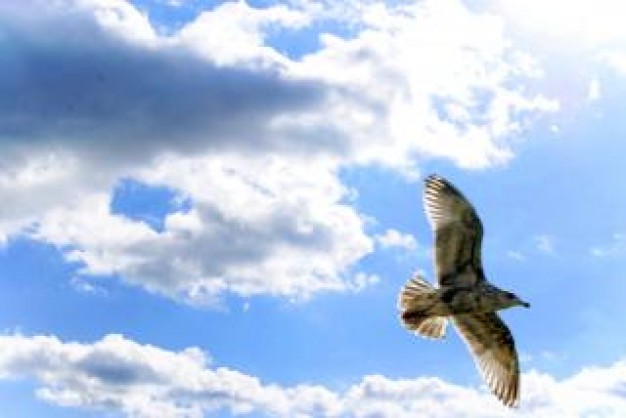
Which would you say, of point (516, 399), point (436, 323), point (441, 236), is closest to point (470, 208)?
point (441, 236)

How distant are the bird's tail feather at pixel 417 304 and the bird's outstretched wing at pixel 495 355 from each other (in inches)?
78.4

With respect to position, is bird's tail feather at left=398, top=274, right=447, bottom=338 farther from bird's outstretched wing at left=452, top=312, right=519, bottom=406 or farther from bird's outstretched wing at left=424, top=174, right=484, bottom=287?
bird's outstretched wing at left=452, top=312, right=519, bottom=406

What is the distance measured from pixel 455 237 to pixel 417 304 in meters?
2.72

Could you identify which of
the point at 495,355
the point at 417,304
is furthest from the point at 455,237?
the point at 495,355

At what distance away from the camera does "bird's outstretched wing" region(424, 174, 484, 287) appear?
132 ft

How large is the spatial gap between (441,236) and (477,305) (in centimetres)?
242

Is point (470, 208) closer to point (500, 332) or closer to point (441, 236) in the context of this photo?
point (441, 236)

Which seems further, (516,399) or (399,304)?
(516,399)

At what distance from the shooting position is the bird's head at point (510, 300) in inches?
1545

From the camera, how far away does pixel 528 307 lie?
39.0 meters

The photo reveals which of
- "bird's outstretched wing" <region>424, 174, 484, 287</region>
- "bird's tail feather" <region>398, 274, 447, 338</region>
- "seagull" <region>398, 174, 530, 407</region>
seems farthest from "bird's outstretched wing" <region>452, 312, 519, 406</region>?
"bird's tail feather" <region>398, 274, 447, 338</region>

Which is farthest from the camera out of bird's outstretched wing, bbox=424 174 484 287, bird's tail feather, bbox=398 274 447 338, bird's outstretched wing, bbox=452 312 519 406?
bird's outstretched wing, bbox=452 312 519 406

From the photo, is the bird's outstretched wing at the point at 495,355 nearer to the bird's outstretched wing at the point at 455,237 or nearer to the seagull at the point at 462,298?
the seagull at the point at 462,298

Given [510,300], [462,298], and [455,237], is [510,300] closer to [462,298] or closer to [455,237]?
[462,298]
